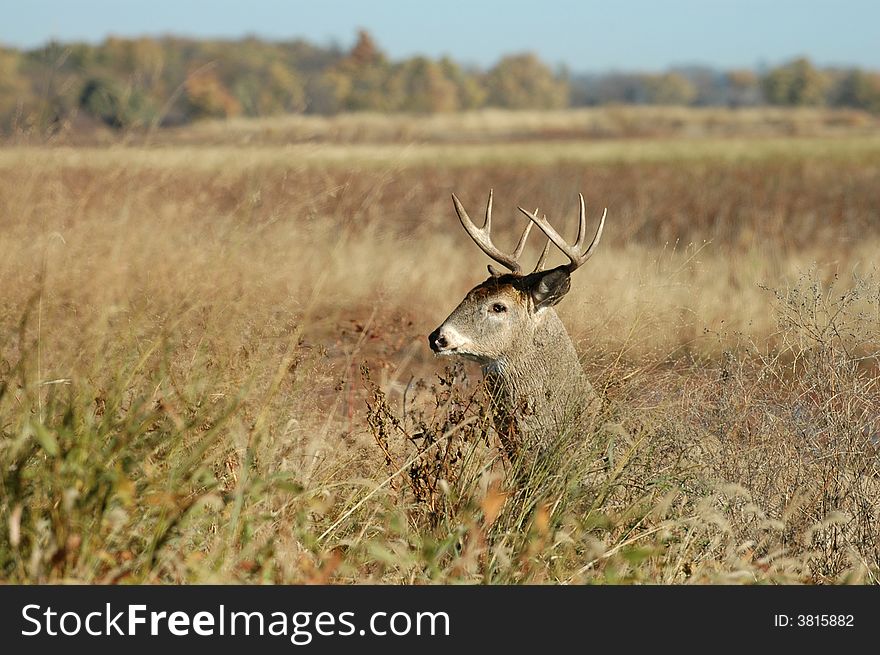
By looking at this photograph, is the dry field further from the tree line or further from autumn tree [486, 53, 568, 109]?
autumn tree [486, 53, 568, 109]

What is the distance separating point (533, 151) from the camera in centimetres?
4716

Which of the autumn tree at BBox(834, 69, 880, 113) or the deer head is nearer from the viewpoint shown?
the deer head

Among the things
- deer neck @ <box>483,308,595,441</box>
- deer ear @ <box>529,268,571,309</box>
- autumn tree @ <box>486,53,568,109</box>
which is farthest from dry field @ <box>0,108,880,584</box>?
autumn tree @ <box>486,53,568,109</box>

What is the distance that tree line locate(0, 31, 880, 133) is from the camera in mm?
8609

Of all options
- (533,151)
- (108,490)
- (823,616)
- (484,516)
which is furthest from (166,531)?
(533,151)

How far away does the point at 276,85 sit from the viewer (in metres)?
22.9

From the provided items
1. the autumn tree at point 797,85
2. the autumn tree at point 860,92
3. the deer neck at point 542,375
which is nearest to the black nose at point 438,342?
the deer neck at point 542,375

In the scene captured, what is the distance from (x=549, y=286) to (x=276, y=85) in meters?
18.0

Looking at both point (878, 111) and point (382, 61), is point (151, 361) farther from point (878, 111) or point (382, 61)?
point (878, 111)

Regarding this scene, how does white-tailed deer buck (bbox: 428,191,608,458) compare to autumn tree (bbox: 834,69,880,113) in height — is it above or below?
below

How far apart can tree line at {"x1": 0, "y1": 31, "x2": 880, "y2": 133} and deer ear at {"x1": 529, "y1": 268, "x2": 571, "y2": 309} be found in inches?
105

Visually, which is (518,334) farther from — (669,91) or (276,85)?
(669,91)

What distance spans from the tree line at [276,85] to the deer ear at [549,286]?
8.78 ft

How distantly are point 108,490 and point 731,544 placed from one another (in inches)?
96.4
